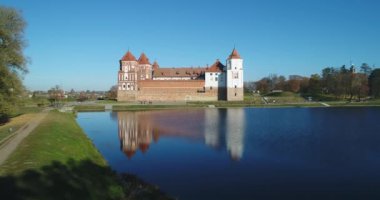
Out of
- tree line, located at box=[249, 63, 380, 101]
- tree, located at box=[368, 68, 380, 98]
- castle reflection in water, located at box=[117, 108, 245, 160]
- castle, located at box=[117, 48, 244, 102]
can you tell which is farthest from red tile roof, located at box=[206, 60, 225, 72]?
castle reflection in water, located at box=[117, 108, 245, 160]

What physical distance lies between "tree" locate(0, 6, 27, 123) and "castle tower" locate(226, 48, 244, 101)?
43466 millimetres

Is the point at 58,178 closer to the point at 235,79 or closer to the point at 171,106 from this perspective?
the point at 171,106

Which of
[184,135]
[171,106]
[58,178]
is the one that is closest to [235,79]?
[171,106]

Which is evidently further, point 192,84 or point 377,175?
point 192,84

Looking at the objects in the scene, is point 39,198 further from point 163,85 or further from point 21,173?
point 163,85

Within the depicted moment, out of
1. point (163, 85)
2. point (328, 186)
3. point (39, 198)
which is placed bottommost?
point (328, 186)

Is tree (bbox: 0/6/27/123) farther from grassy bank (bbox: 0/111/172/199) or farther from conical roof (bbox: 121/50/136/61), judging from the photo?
conical roof (bbox: 121/50/136/61)

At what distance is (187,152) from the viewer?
1864 centimetres

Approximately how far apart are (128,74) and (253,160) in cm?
5276

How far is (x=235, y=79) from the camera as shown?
213 ft

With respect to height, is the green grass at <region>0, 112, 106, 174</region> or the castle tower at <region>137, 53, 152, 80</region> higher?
the castle tower at <region>137, 53, 152, 80</region>

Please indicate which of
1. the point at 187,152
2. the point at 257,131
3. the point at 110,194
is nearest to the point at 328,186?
the point at 110,194

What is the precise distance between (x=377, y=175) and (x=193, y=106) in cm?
4279

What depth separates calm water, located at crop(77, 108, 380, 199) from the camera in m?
11.7
